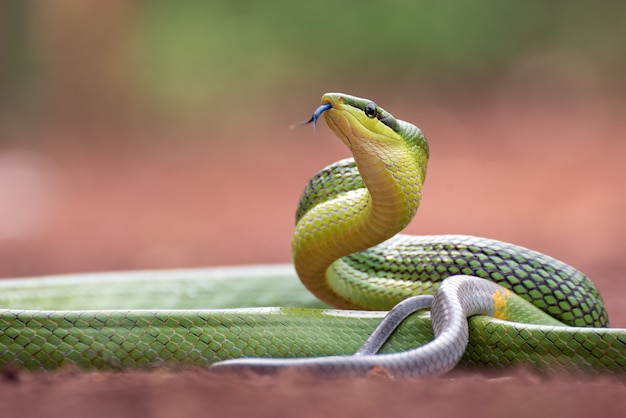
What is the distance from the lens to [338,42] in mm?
21453

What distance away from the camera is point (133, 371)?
128 inches

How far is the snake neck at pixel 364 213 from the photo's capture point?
3482 mm

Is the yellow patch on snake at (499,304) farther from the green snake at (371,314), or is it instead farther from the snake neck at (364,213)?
the snake neck at (364,213)

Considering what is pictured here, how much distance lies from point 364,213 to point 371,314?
1.48 feet

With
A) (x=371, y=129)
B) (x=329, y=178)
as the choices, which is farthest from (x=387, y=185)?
(x=329, y=178)

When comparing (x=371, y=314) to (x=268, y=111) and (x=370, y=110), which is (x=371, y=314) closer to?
(x=370, y=110)

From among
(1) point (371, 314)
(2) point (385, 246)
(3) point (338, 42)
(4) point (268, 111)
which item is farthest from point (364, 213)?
(3) point (338, 42)

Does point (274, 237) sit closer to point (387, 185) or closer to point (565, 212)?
point (565, 212)

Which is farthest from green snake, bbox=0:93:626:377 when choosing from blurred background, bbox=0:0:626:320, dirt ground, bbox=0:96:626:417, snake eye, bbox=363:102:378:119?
blurred background, bbox=0:0:626:320

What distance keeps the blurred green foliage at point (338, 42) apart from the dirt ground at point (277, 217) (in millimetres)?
1916

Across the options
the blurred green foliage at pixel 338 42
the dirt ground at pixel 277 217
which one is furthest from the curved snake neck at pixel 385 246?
the blurred green foliage at pixel 338 42

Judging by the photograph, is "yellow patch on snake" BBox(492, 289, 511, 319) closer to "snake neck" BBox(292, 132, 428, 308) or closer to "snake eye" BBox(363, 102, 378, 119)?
"snake neck" BBox(292, 132, 428, 308)

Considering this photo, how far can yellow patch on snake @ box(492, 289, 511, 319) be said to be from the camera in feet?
11.6

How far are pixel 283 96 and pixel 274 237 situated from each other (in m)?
10.8
